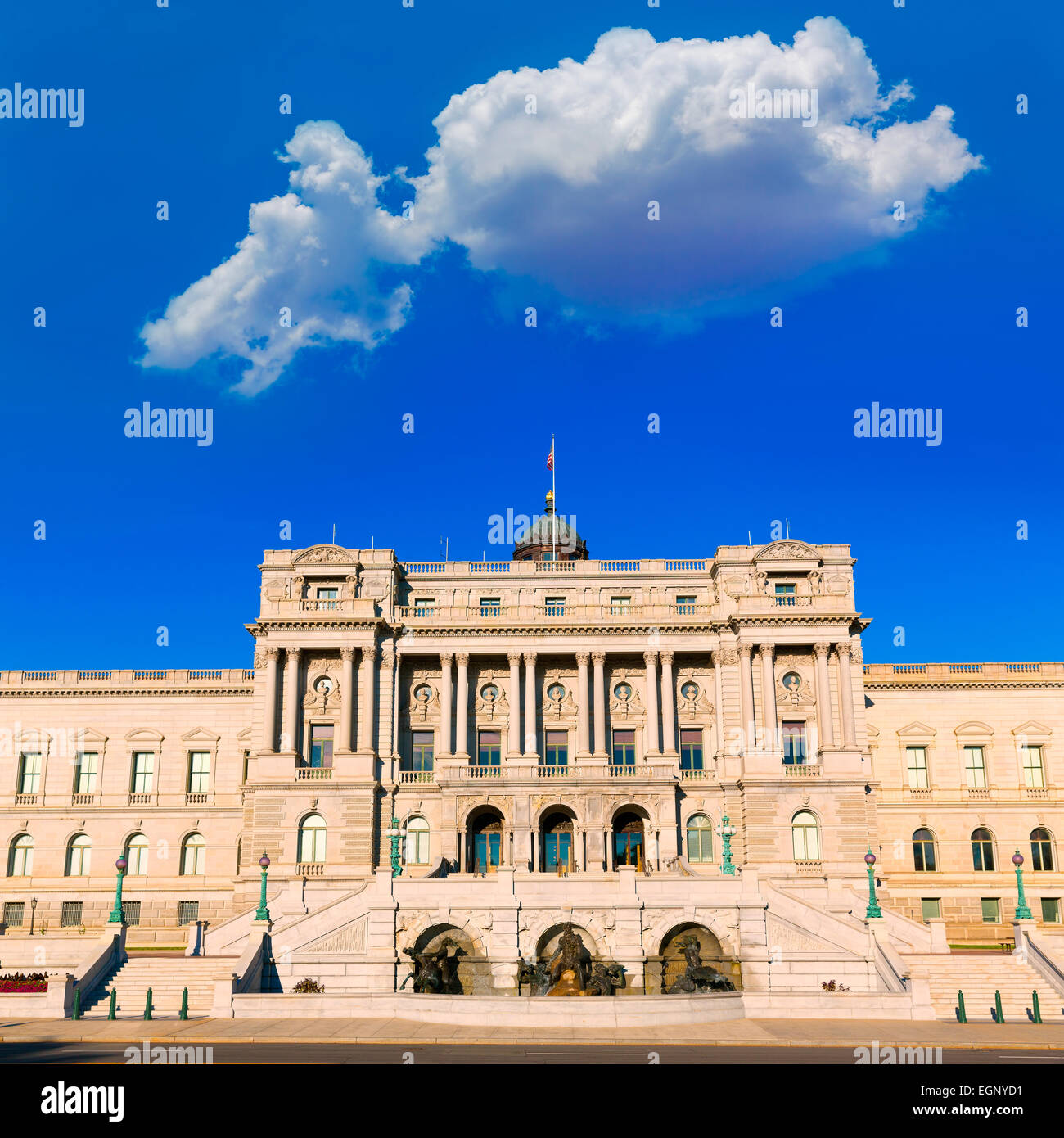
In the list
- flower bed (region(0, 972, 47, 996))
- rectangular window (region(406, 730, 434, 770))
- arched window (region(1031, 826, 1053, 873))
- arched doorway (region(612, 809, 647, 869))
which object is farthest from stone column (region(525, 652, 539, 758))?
arched window (region(1031, 826, 1053, 873))

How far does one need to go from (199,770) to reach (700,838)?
29.7 metres

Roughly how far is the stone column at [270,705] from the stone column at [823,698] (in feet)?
95.3

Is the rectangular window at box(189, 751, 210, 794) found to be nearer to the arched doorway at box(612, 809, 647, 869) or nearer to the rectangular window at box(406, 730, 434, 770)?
the rectangular window at box(406, 730, 434, 770)

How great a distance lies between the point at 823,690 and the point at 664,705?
28.0 ft

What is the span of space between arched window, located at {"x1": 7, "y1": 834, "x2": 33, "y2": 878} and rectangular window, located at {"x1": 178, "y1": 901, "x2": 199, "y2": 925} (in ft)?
29.3

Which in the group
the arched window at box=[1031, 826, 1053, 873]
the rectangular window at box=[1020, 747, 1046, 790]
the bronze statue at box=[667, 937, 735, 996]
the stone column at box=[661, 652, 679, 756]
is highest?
the stone column at box=[661, 652, 679, 756]

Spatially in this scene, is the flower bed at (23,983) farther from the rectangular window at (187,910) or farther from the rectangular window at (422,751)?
the rectangular window at (422,751)

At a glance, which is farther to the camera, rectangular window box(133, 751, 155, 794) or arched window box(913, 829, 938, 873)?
rectangular window box(133, 751, 155, 794)

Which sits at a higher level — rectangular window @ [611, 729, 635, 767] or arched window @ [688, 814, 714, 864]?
rectangular window @ [611, 729, 635, 767]

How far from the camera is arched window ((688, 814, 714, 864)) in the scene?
193 feet

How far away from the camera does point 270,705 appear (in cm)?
6084

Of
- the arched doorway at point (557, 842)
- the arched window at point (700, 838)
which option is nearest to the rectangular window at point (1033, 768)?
the arched window at point (700, 838)

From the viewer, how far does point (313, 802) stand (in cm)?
5872
